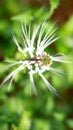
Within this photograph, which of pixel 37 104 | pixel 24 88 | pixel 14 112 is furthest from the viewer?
pixel 37 104

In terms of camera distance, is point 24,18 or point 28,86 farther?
point 28,86

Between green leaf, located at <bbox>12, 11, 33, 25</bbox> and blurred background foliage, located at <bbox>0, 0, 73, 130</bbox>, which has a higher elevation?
green leaf, located at <bbox>12, 11, 33, 25</bbox>

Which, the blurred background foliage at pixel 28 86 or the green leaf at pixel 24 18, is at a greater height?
the green leaf at pixel 24 18

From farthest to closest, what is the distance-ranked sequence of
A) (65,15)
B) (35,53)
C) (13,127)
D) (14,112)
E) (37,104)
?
(65,15), (37,104), (14,112), (13,127), (35,53)

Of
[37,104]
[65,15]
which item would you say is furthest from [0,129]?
[65,15]

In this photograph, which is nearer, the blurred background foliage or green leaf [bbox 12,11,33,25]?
green leaf [bbox 12,11,33,25]

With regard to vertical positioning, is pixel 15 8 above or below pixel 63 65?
above

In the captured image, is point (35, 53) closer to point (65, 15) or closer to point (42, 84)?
Result: point (42, 84)

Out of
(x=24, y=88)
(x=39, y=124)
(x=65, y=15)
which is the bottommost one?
(x=39, y=124)

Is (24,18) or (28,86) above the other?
(24,18)

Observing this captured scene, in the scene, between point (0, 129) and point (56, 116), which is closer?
point (0, 129)

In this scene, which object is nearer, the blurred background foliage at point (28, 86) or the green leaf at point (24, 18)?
the green leaf at point (24, 18)
